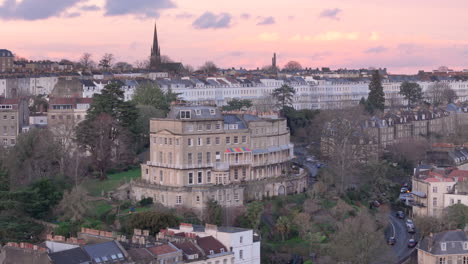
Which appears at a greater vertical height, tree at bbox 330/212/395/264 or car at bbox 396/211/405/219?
tree at bbox 330/212/395/264

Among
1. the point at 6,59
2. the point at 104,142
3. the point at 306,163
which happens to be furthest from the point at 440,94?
the point at 104,142

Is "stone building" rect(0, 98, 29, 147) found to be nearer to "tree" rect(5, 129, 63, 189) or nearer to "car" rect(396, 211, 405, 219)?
"tree" rect(5, 129, 63, 189)

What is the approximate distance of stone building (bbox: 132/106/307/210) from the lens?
181 ft

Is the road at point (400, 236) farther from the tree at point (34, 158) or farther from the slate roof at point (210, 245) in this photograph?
the tree at point (34, 158)

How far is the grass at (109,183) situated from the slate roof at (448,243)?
19052 millimetres

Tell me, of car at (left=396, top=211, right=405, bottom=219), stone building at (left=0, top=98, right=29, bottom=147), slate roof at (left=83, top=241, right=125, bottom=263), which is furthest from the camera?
stone building at (left=0, top=98, right=29, bottom=147)

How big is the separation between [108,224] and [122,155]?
11016mm

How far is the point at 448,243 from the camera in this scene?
48.9 m

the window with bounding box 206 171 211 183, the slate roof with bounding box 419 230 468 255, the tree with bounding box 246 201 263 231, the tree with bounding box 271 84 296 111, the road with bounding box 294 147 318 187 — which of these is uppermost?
the tree with bounding box 271 84 296 111

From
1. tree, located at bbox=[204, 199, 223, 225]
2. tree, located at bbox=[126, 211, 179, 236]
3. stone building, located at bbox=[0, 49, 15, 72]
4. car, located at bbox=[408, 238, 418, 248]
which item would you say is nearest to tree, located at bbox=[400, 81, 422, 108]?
stone building, located at bbox=[0, 49, 15, 72]

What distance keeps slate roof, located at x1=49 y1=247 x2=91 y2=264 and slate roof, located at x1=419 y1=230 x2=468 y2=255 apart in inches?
742

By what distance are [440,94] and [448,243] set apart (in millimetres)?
79167

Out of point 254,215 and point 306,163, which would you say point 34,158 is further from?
point 306,163

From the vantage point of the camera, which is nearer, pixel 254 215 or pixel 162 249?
pixel 162 249
